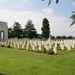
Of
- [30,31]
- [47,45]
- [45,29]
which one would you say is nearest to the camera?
[47,45]

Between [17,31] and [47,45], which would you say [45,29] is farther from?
[47,45]

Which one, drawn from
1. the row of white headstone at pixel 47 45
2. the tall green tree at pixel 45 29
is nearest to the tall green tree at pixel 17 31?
the tall green tree at pixel 45 29

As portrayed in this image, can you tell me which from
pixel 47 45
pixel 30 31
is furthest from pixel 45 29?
pixel 47 45

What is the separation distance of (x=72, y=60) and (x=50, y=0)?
7840 mm

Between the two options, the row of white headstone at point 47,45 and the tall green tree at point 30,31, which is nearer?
the row of white headstone at point 47,45

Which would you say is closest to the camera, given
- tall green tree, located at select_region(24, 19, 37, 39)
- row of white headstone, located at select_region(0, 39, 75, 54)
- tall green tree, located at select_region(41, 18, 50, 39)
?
row of white headstone, located at select_region(0, 39, 75, 54)

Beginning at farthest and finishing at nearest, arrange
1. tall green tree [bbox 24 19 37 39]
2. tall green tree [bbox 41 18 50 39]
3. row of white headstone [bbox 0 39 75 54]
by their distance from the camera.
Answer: tall green tree [bbox 24 19 37 39], tall green tree [bbox 41 18 50 39], row of white headstone [bbox 0 39 75 54]

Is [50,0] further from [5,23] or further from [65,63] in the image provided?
[5,23]

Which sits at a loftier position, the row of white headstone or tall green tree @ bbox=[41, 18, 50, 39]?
tall green tree @ bbox=[41, 18, 50, 39]

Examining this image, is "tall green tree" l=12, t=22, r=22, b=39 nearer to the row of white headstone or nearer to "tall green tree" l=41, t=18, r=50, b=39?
"tall green tree" l=41, t=18, r=50, b=39

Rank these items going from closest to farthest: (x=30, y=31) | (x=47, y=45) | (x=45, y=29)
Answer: (x=47, y=45) < (x=45, y=29) < (x=30, y=31)

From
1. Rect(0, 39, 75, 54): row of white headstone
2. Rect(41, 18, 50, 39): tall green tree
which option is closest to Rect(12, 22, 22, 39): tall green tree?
Rect(41, 18, 50, 39): tall green tree

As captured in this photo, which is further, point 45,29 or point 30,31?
point 30,31

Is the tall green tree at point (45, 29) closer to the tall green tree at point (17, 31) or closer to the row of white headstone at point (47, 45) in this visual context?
the tall green tree at point (17, 31)
